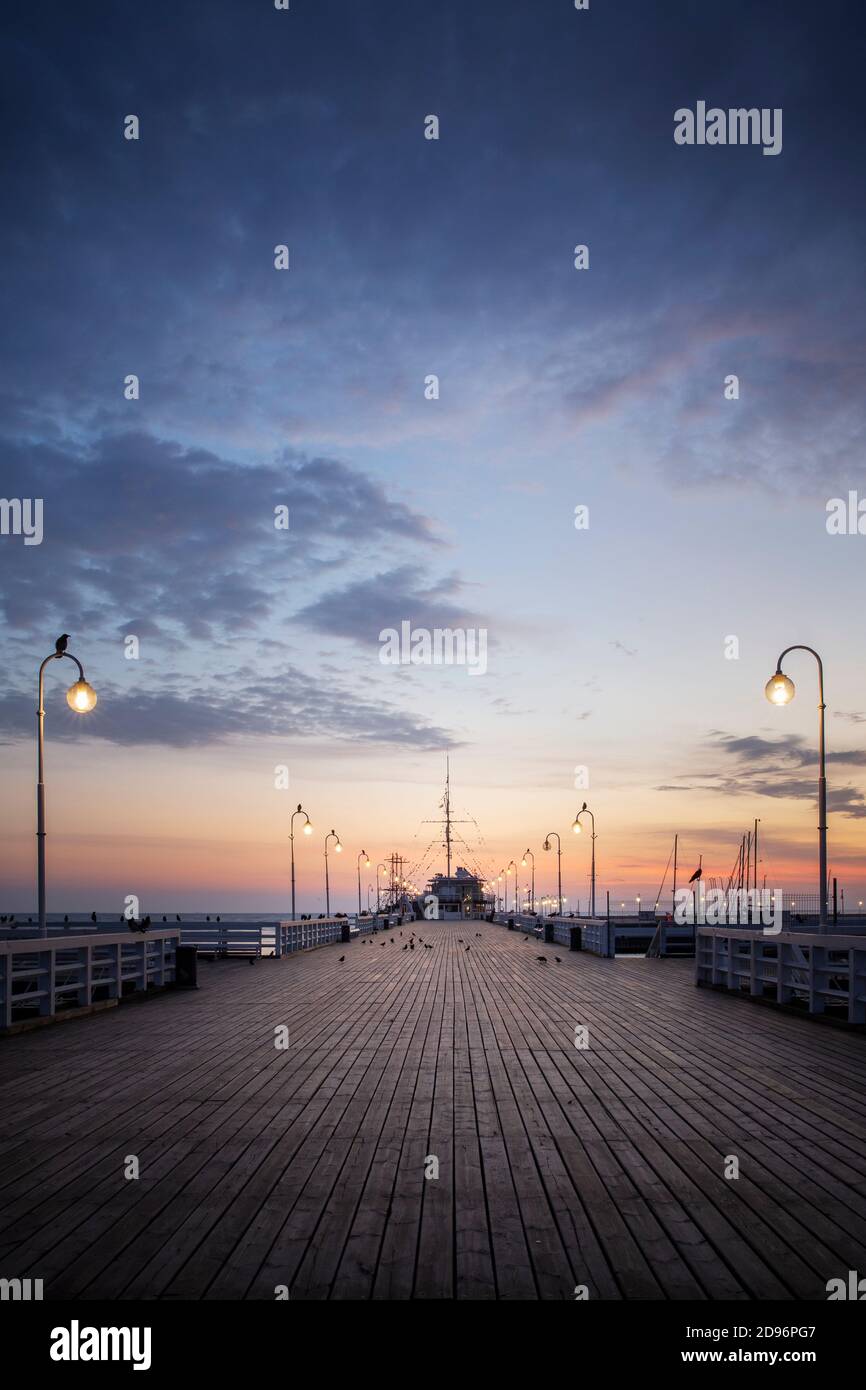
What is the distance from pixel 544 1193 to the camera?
212 inches

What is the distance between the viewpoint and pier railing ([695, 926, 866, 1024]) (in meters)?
11.9

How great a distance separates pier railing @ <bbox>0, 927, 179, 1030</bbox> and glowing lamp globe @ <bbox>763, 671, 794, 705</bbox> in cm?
1147

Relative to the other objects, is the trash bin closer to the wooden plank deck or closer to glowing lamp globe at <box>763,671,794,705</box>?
the wooden plank deck

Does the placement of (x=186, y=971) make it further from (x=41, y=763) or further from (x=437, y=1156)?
(x=437, y=1156)

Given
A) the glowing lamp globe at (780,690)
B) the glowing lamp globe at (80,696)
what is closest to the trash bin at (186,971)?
the glowing lamp globe at (80,696)

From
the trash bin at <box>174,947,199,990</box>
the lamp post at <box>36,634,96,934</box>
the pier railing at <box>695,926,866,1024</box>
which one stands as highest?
the lamp post at <box>36,634,96,934</box>

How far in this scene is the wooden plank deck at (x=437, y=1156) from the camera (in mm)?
4344

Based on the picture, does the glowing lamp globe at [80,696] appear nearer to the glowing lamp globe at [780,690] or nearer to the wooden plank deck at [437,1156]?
the wooden plank deck at [437,1156]

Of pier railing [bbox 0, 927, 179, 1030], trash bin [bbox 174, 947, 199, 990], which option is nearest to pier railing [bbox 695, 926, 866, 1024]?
trash bin [bbox 174, 947, 199, 990]

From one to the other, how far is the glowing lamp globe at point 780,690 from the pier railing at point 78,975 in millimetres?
11469

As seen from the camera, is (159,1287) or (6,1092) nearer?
(159,1287)
